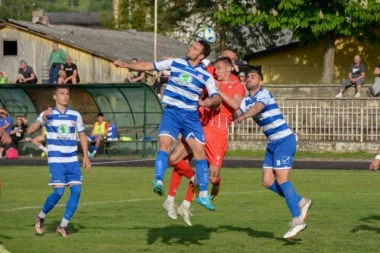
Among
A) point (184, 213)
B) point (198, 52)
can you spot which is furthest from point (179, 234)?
point (198, 52)

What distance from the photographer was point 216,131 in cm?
1684

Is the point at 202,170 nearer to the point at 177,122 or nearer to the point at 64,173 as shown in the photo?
the point at 177,122

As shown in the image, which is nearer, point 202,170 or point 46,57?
point 202,170

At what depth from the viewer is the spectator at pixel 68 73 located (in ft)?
136

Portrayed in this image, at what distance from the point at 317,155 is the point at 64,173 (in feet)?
73.9

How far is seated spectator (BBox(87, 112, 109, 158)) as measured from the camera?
123ft

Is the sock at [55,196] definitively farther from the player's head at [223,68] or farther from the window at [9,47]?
the window at [9,47]

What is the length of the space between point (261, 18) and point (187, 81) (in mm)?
37514

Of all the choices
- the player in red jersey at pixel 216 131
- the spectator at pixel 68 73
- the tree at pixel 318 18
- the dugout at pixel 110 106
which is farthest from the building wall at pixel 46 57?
the player in red jersey at pixel 216 131

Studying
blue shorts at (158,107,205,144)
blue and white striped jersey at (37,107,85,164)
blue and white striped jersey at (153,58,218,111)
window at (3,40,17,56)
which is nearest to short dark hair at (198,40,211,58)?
blue and white striped jersey at (153,58,218,111)

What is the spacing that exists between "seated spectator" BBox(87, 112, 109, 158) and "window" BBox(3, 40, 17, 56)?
2498cm

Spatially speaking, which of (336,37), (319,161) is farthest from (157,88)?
(336,37)

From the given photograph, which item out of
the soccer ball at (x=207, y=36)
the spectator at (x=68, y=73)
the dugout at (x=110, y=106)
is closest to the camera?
the soccer ball at (x=207, y=36)

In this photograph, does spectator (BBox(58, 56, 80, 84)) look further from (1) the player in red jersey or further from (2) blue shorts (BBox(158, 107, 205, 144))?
(2) blue shorts (BBox(158, 107, 205, 144))
